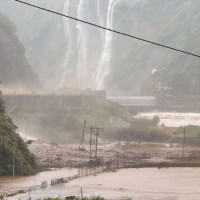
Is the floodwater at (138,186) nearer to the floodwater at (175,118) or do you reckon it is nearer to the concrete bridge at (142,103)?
the floodwater at (175,118)

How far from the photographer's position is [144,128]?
396 ft

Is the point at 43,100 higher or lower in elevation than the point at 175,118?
higher

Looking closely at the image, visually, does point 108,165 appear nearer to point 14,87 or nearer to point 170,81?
point 14,87

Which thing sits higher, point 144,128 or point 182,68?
point 182,68

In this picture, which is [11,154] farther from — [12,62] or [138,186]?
[12,62]

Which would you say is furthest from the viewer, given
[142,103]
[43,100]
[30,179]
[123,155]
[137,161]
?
[142,103]

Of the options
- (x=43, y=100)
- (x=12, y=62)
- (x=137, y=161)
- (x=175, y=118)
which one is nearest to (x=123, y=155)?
(x=137, y=161)

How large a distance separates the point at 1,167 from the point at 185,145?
51.2 metres

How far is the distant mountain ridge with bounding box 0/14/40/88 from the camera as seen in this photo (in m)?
142

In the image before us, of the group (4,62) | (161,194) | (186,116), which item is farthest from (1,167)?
(186,116)

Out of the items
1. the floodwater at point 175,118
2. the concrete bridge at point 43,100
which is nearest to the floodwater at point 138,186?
the concrete bridge at point 43,100

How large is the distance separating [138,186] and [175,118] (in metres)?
86.8

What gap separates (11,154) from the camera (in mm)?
61906

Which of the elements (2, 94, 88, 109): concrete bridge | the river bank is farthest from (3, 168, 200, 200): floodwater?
(2, 94, 88, 109): concrete bridge
